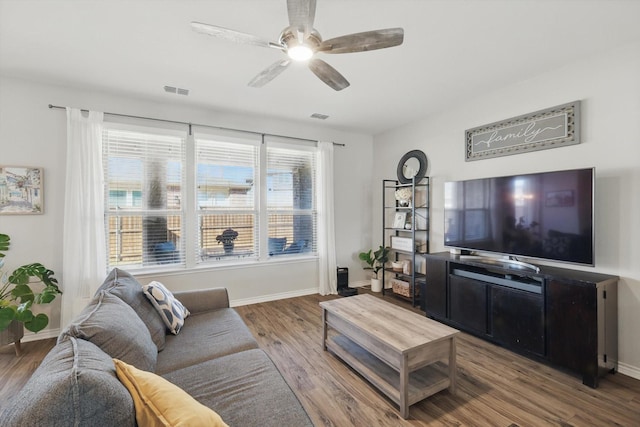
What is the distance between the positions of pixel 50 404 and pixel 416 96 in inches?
147

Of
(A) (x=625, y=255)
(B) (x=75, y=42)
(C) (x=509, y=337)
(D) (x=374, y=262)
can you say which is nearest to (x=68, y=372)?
(B) (x=75, y=42)

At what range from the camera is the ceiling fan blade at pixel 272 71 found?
206 centimetres

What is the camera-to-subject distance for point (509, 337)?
2.62m

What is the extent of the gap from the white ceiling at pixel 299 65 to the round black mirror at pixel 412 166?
88cm

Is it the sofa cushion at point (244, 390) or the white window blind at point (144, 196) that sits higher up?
the white window blind at point (144, 196)

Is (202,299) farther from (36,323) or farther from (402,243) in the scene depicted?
(402,243)

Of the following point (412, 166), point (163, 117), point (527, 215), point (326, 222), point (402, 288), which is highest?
point (163, 117)

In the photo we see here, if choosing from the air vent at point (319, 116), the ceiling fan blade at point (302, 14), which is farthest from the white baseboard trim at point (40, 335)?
the air vent at point (319, 116)

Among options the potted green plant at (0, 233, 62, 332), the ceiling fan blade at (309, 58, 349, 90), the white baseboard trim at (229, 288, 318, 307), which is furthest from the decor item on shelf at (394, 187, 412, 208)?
the potted green plant at (0, 233, 62, 332)

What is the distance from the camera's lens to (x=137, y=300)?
196 centimetres

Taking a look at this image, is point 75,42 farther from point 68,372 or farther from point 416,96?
point 416,96

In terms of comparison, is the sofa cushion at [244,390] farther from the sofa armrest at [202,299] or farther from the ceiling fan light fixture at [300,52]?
the ceiling fan light fixture at [300,52]

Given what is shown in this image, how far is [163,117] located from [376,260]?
3.72 metres

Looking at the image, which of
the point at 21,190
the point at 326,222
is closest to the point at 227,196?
the point at 326,222
